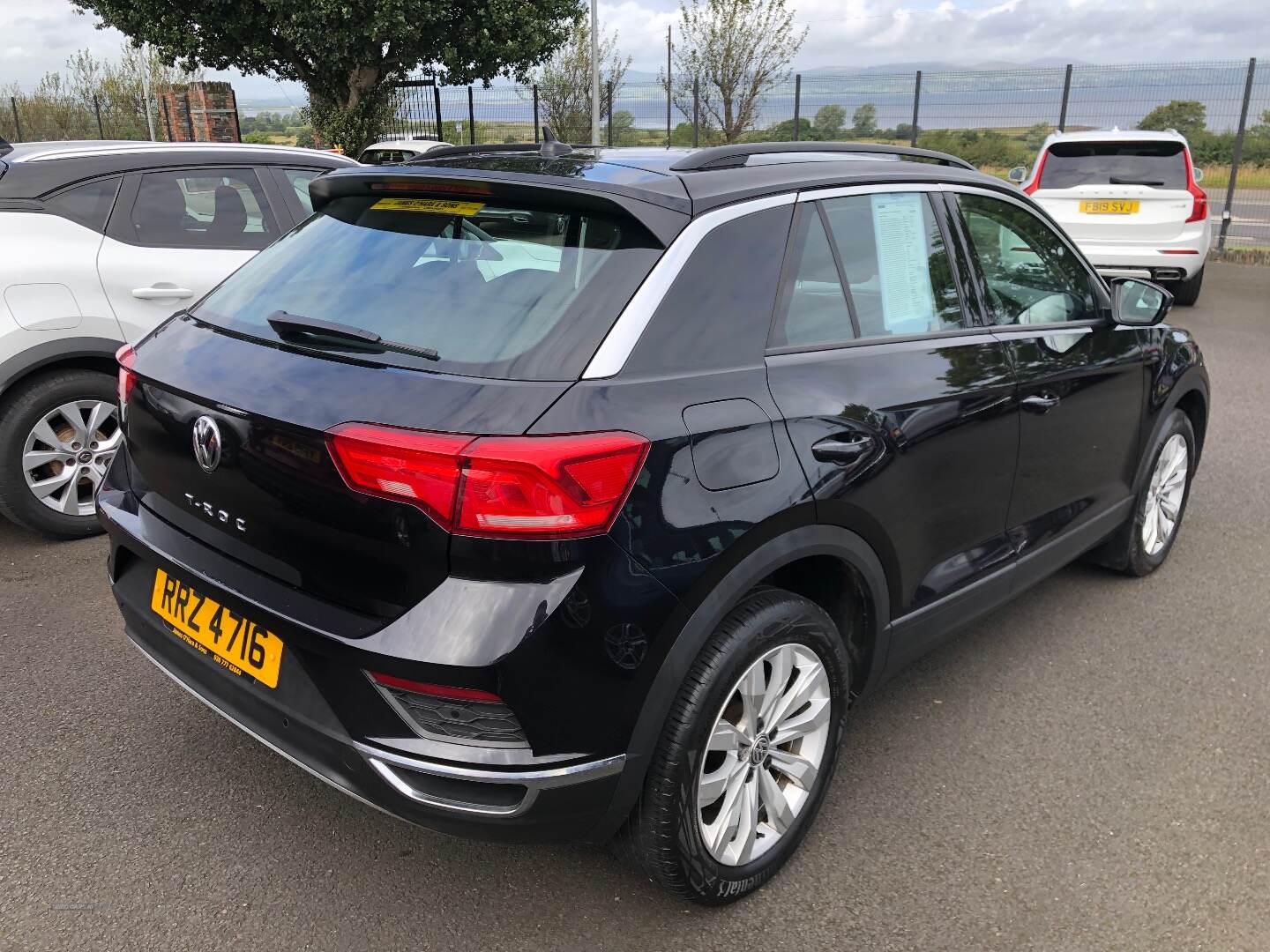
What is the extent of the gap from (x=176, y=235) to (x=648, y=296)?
3557 mm

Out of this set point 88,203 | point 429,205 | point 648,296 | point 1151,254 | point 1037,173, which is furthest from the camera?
point 1037,173

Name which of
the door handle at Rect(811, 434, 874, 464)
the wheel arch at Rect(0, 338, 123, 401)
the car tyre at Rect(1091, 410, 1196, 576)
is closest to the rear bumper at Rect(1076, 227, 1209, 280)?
the car tyre at Rect(1091, 410, 1196, 576)

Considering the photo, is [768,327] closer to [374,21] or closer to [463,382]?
[463,382]

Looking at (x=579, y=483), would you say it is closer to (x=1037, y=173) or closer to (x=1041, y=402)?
(x=1041, y=402)

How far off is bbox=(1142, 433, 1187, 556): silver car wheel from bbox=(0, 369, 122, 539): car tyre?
173 inches

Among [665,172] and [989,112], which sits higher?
[989,112]

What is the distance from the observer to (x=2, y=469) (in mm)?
4281

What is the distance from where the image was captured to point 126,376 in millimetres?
2584

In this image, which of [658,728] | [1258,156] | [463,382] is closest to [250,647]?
[463,382]

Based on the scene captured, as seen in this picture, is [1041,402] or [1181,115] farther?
[1181,115]

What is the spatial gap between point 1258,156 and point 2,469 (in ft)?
55.6

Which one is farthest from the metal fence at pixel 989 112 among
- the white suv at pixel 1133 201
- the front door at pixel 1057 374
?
the front door at pixel 1057 374

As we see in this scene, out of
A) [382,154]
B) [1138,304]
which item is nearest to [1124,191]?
[1138,304]

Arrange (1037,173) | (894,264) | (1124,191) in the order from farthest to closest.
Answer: (1037,173), (1124,191), (894,264)
